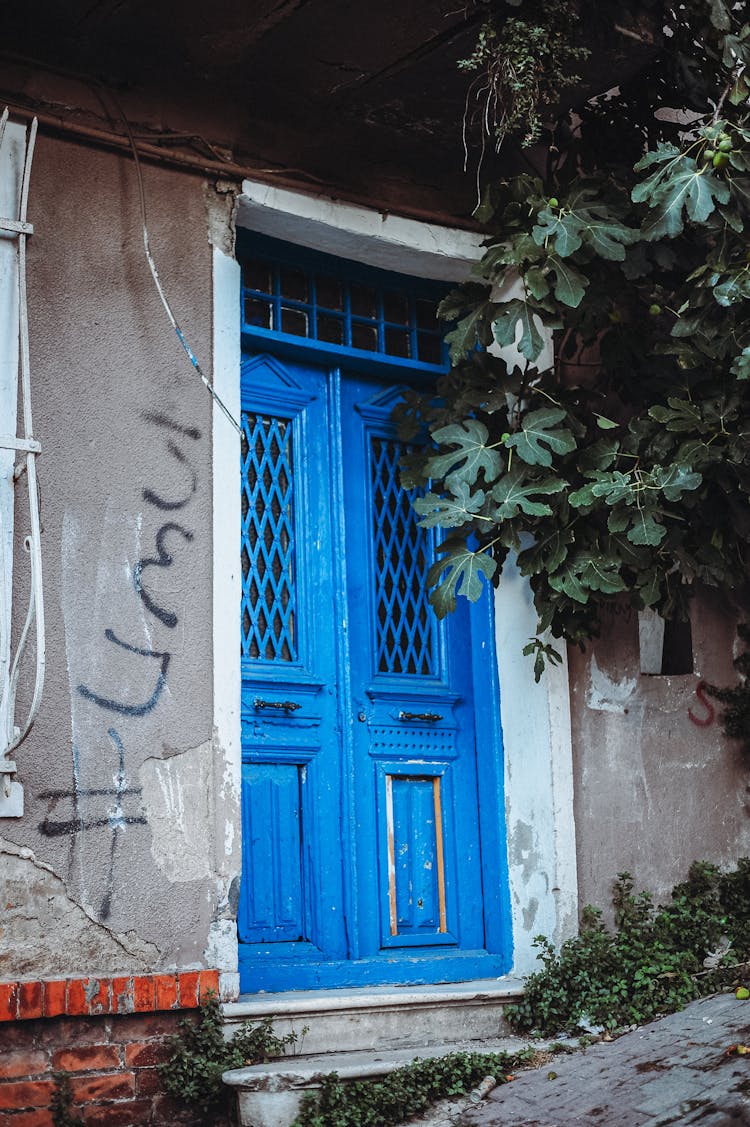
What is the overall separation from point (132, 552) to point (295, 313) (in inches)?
59.0

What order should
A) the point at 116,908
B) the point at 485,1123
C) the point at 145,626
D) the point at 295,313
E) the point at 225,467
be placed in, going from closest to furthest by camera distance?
the point at 485,1123 < the point at 116,908 < the point at 145,626 < the point at 225,467 < the point at 295,313

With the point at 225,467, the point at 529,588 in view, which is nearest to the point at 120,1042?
the point at 225,467

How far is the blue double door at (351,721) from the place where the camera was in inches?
202

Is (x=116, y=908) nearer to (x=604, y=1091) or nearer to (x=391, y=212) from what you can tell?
(x=604, y=1091)

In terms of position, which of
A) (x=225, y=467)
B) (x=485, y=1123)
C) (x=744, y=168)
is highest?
(x=744, y=168)

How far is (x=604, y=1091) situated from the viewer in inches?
166

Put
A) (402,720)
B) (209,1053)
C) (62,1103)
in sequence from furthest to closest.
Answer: (402,720) < (209,1053) < (62,1103)

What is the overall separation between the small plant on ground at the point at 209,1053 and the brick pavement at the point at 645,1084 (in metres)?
0.71

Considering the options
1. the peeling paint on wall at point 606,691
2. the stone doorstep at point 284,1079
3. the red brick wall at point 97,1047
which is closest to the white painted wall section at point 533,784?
the peeling paint on wall at point 606,691

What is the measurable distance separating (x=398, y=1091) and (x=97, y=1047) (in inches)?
40.0

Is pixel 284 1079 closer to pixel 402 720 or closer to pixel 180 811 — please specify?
pixel 180 811

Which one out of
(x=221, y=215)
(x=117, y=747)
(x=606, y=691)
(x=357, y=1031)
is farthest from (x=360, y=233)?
(x=357, y=1031)

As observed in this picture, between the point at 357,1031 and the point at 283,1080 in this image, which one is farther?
the point at 357,1031

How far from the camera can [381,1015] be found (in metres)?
4.76
